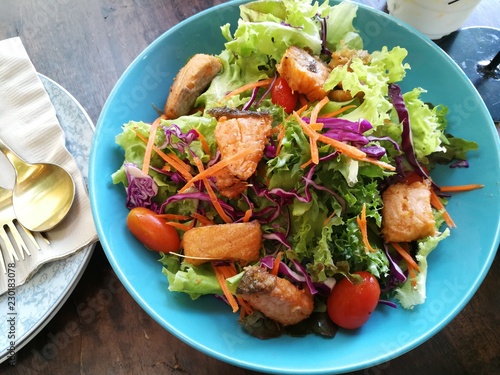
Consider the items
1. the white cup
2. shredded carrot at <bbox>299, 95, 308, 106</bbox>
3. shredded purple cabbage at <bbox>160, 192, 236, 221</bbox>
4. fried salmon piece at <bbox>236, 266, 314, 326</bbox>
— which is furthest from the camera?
the white cup

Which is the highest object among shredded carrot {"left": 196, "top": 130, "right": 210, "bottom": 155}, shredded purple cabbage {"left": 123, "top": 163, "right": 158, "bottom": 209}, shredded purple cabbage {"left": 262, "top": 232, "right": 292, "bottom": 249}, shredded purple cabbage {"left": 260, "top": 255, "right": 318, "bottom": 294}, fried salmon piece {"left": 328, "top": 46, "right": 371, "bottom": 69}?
fried salmon piece {"left": 328, "top": 46, "right": 371, "bottom": 69}

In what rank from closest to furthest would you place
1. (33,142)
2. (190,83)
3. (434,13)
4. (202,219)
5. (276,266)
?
1. (276,266)
2. (202,219)
3. (190,83)
4. (33,142)
5. (434,13)

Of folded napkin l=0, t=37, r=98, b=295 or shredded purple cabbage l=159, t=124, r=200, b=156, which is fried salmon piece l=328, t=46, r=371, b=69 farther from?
folded napkin l=0, t=37, r=98, b=295

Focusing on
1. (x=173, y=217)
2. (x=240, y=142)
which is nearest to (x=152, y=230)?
(x=173, y=217)

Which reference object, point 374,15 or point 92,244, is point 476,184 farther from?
point 92,244

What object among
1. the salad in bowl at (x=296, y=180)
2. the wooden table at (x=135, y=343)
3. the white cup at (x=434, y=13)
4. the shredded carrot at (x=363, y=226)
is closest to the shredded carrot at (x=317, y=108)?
the salad in bowl at (x=296, y=180)

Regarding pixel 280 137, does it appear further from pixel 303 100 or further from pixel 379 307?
pixel 379 307

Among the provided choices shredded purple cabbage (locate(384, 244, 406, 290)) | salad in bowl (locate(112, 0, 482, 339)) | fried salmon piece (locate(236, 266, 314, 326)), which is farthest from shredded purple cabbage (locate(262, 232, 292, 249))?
shredded purple cabbage (locate(384, 244, 406, 290))

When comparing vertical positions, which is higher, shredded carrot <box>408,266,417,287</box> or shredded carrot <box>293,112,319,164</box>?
shredded carrot <box>293,112,319,164</box>

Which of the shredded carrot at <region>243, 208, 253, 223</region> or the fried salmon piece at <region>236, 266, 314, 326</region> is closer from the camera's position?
the fried salmon piece at <region>236, 266, 314, 326</region>
